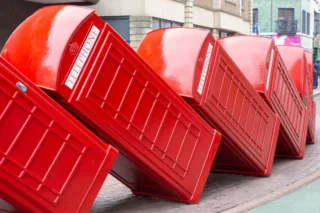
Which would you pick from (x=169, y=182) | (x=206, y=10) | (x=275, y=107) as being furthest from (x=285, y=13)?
(x=169, y=182)

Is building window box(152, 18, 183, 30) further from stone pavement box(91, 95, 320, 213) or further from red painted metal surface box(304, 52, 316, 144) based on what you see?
stone pavement box(91, 95, 320, 213)

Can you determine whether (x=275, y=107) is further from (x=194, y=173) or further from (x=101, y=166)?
(x=101, y=166)

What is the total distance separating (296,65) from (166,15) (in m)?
14.7

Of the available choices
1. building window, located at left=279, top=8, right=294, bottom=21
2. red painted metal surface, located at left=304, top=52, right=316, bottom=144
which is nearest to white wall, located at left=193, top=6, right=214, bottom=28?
red painted metal surface, located at left=304, top=52, right=316, bottom=144

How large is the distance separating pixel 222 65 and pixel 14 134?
146 inches

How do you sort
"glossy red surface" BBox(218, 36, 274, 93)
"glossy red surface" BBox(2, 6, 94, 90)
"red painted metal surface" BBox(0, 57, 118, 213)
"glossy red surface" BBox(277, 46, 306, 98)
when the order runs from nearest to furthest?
"red painted metal surface" BBox(0, 57, 118, 213) < "glossy red surface" BBox(2, 6, 94, 90) < "glossy red surface" BBox(218, 36, 274, 93) < "glossy red surface" BBox(277, 46, 306, 98)

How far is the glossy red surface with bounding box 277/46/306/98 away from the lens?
459 inches

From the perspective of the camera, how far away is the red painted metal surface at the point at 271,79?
30.2 feet

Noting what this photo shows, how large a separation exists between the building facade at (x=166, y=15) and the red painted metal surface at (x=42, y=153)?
58.6ft

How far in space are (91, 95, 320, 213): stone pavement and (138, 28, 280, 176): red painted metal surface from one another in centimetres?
31

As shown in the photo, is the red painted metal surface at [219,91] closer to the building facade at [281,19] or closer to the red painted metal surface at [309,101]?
the red painted metal surface at [309,101]

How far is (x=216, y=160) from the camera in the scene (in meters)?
9.26

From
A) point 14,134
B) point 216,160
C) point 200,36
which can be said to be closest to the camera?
point 14,134

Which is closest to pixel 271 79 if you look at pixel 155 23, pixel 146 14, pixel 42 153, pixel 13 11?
pixel 42 153
